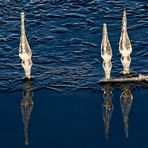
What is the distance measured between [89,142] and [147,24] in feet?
113

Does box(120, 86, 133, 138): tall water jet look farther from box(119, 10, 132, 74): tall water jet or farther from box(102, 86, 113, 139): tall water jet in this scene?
box(119, 10, 132, 74): tall water jet

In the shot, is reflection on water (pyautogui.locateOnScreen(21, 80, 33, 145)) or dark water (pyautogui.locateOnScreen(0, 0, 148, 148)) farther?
reflection on water (pyautogui.locateOnScreen(21, 80, 33, 145))

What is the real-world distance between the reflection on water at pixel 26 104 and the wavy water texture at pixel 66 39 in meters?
0.89

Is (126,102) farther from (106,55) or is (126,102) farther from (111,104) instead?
(106,55)

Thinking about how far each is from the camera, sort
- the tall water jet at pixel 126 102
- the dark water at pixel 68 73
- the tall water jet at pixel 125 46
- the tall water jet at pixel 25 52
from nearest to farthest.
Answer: the dark water at pixel 68 73 → the tall water jet at pixel 126 102 → the tall water jet at pixel 25 52 → the tall water jet at pixel 125 46

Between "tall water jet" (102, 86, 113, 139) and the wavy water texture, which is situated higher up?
the wavy water texture

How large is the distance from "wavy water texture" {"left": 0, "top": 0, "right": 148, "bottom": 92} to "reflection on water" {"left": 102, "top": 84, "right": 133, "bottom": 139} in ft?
5.75

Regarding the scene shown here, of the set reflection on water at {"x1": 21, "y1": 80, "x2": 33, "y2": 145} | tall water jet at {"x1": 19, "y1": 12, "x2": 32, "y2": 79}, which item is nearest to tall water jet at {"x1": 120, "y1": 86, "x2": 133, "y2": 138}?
reflection on water at {"x1": 21, "y1": 80, "x2": 33, "y2": 145}

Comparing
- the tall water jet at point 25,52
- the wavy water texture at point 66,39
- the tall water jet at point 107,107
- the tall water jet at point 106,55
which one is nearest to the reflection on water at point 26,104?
the wavy water texture at point 66,39

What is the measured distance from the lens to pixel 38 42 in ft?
323

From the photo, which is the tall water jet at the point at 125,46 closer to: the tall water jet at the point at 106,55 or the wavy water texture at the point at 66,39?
the tall water jet at the point at 106,55

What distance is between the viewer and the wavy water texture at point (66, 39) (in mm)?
86938

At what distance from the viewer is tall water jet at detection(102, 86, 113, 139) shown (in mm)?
76819

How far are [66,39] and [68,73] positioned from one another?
12023 mm
